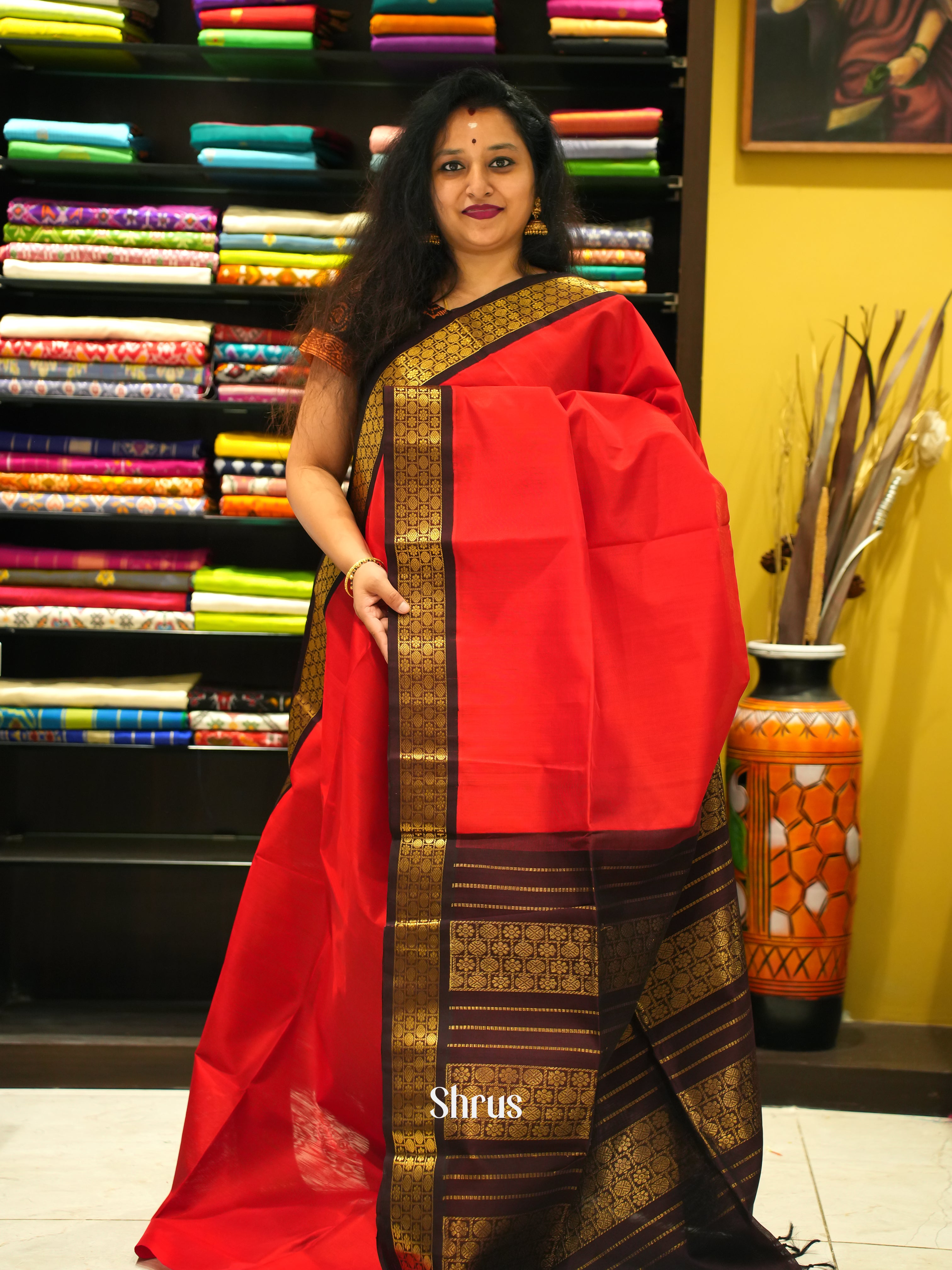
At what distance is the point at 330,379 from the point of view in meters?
1.77

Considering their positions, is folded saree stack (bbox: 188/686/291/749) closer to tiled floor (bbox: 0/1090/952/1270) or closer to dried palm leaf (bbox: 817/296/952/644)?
tiled floor (bbox: 0/1090/952/1270)

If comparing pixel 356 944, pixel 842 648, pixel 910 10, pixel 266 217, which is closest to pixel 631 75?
pixel 910 10

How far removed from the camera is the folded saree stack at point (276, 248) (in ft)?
7.86

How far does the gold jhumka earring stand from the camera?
1.78 metres

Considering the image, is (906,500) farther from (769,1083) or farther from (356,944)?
(356,944)

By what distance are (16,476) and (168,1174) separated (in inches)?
56.0

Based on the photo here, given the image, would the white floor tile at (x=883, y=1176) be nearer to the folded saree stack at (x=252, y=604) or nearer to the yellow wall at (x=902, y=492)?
the yellow wall at (x=902, y=492)

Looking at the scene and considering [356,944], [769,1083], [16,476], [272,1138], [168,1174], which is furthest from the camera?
[16,476]

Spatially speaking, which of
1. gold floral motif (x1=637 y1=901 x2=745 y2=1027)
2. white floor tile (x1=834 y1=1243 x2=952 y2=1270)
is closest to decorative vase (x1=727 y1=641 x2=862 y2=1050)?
white floor tile (x1=834 y1=1243 x2=952 y2=1270)

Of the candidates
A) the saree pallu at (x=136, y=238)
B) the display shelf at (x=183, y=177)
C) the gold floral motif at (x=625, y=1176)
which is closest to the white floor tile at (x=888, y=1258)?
the gold floral motif at (x=625, y=1176)

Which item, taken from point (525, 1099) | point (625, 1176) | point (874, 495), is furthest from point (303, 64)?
point (625, 1176)

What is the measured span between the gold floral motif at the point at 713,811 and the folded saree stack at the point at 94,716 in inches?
49.3

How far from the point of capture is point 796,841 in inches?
89.4

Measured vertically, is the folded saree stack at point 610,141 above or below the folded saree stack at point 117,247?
above
